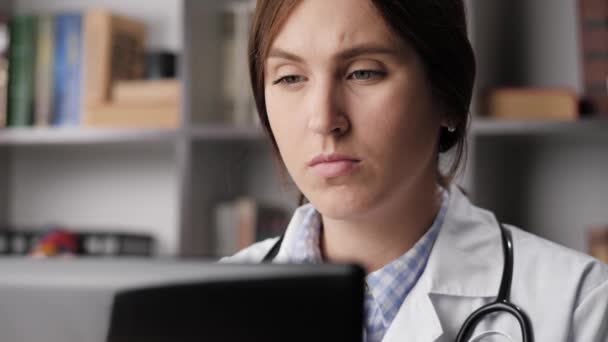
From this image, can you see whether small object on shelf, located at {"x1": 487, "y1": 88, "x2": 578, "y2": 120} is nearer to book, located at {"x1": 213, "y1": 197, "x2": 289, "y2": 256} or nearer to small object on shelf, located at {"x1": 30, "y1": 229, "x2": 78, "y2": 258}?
book, located at {"x1": 213, "y1": 197, "x2": 289, "y2": 256}

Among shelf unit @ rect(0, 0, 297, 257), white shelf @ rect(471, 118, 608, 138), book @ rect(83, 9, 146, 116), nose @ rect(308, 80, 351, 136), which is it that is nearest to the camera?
nose @ rect(308, 80, 351, 136)

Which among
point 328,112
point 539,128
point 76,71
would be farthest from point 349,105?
point 76,71

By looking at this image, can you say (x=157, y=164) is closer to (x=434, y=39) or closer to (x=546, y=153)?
(x=546, y=153)

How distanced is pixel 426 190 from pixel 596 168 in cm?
121

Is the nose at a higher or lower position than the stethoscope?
higher

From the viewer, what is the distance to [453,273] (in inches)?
37.6

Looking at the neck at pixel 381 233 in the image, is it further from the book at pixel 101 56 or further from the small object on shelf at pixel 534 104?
the book at pixel 101 56

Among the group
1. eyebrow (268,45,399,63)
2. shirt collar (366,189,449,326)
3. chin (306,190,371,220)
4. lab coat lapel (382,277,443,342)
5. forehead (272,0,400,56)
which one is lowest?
lab coat lapel (382,277,443,342)

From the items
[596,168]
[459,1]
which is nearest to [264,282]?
[459,1]

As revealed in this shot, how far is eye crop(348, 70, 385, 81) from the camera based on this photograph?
0.87m

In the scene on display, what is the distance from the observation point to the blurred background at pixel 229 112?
1.80 metres

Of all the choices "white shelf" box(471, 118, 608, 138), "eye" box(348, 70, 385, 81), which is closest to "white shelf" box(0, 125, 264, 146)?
"white shelf" box(471, 118, 608, 138)

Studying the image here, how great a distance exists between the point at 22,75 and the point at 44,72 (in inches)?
3.0

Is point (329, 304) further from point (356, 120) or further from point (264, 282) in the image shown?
point (356, 120)
